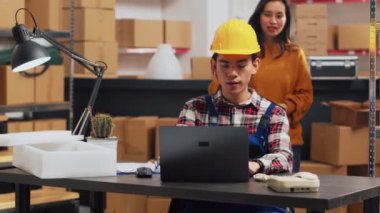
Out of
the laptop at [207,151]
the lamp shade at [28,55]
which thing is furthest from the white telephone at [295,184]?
the lamp shade at [28,55]

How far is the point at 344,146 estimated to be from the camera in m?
4.56

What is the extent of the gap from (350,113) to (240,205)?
6.47 ft

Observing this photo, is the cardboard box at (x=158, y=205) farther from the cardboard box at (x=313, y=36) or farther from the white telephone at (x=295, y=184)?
the cardboard box at (x=313, y=36)

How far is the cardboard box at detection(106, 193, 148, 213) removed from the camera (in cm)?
470

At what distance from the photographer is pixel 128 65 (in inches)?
300

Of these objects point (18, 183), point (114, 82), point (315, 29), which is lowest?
point (18, 183)

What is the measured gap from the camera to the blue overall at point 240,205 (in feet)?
8.91

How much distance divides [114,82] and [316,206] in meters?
3.22

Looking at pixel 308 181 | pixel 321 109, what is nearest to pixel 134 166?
pixel 308 181

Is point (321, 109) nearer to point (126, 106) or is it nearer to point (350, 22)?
point (126, 106)

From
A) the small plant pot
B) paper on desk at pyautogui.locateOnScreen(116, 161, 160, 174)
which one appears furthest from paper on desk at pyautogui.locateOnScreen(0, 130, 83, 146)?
paper on desk at pyautogui.locateOnScreen(116, 161, 160, 174)

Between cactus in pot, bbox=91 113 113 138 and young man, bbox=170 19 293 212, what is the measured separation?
266 millimetres

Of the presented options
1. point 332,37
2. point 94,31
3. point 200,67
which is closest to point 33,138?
point 200,67

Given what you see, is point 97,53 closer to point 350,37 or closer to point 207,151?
point 350,37
